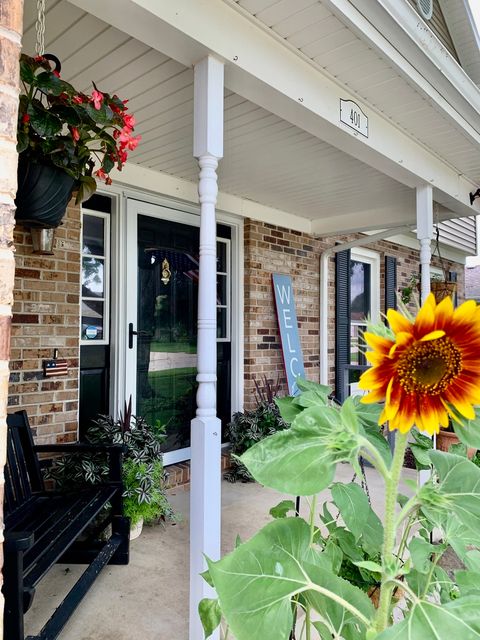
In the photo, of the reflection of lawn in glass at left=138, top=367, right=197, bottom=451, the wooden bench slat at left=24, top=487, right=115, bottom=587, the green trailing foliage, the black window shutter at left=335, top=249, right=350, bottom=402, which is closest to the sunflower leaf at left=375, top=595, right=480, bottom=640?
the green trailing foliage

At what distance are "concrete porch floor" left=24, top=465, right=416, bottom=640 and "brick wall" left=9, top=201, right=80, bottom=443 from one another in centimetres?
85

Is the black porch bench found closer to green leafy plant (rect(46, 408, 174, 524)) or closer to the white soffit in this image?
green leafy plant (rect(46, 408, 174, 524))

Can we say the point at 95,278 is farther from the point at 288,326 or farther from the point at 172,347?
the point at 288,326

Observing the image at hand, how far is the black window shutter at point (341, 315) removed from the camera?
5.14 m

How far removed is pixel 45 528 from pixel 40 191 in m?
1.35

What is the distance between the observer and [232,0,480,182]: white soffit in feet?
5.70

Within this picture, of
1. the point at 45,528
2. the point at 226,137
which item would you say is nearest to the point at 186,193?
the point at 226,137

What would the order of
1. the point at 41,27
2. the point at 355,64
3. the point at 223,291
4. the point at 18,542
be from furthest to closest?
the point at 223,291, the point at 355,64, the point at 41,27, the point at 18,542

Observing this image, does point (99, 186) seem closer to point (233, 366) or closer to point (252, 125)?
point (252, 125)

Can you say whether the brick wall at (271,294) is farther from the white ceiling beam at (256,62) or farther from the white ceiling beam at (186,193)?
the white ceiling beam at (256,62)

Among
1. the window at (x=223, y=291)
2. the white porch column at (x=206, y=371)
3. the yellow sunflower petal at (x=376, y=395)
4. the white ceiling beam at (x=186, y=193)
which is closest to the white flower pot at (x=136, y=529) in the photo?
the white porch column at (x=206, y=371)

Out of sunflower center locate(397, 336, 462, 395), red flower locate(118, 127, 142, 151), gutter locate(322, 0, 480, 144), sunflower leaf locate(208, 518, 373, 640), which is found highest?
gutter locate(322, 0, 480, 144)

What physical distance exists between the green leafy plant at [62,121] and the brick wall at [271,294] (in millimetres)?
2552

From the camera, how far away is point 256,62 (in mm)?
1820
